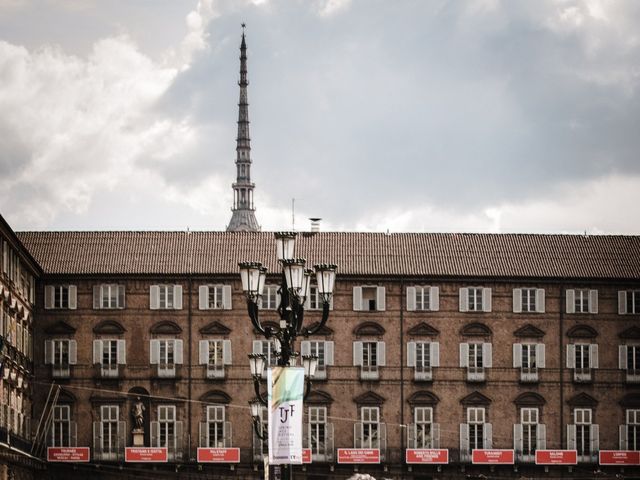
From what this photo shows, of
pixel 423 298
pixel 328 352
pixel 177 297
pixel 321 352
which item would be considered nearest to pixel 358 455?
pixel 328 352

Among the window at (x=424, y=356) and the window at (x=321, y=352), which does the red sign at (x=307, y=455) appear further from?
the window at (x=424, y=356)

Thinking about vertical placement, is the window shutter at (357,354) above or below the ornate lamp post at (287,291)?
above

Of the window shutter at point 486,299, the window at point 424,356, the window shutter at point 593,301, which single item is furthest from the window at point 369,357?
the window shutter at point 593,301

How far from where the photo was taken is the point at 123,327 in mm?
115125

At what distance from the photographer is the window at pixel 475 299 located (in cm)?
11625

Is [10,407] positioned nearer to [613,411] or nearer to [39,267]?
[39,267]

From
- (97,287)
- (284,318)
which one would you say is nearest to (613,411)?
(97,287)

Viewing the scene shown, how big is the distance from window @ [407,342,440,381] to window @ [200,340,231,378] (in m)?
10.8

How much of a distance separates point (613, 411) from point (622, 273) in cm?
822

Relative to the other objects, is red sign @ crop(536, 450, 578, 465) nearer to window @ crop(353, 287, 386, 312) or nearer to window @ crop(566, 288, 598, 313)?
window @ crop(566, 288, 598, 313)

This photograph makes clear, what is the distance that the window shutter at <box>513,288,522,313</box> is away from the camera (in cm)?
11631

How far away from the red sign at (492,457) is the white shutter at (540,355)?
5.70 m

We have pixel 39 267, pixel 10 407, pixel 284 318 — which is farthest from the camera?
pixel 39 267

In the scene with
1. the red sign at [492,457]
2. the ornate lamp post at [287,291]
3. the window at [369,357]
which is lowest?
the red sign at [492,457]
